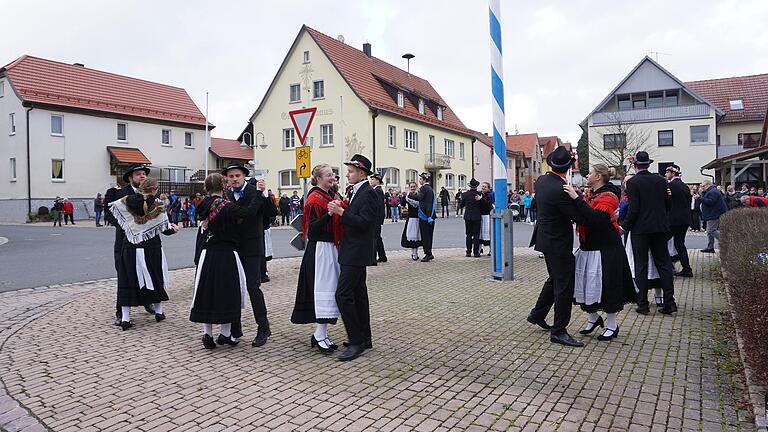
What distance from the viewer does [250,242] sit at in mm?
5992

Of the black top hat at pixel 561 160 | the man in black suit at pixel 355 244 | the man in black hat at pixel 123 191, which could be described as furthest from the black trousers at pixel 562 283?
the man in black hat at pixel 123 191

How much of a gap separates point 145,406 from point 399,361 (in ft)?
7.03

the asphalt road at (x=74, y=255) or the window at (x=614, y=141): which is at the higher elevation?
the window at (x=614, y=141)

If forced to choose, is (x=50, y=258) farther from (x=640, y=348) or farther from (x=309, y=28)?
(x=309, y=28)

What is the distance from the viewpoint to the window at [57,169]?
3712cm

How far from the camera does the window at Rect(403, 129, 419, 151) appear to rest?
4303 cm

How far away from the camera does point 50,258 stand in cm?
1462

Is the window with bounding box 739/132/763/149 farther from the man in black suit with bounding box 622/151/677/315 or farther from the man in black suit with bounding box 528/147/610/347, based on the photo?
the man in black suit with bounding box 528/147/610/347

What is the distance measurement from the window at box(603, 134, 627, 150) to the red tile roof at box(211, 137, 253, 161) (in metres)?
31.4

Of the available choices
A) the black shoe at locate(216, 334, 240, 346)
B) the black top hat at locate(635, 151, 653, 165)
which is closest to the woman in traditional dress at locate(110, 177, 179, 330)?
the black shoe at locate(216, 334, 240, 346)

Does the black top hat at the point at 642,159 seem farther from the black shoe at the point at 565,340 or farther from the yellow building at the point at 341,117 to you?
the yellow building at the point at 341,117

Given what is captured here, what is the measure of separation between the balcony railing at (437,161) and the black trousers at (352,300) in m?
39.7

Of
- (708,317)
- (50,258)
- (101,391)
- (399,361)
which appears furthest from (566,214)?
(50,258)

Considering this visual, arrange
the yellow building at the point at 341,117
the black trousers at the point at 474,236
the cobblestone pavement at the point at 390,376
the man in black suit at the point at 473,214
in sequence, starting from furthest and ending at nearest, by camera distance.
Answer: the yellow building at the point at 341,117 < the black trousers at the point at 474,236 < the man in black suit at the point at 473,214 < the cobblestone pavement at the point at 390,376
